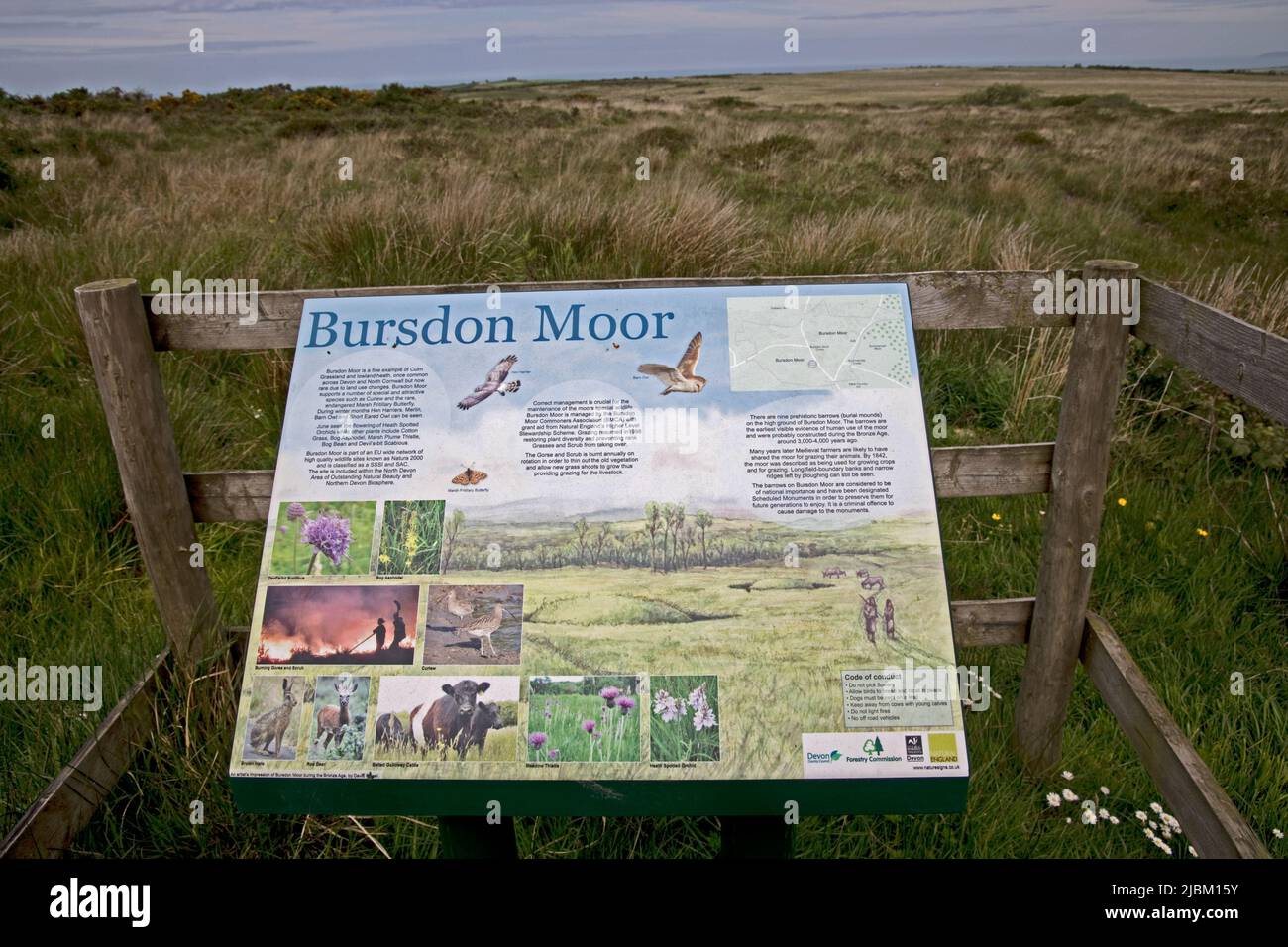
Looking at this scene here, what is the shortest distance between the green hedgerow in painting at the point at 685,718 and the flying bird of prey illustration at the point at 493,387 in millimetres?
863

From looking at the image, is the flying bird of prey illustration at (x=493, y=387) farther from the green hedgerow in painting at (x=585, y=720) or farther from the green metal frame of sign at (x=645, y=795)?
the green metal frame of sign at (x=645, y=795)

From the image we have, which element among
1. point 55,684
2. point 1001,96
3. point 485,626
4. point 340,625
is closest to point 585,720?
point 485,626

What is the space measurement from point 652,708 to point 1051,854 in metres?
1.36

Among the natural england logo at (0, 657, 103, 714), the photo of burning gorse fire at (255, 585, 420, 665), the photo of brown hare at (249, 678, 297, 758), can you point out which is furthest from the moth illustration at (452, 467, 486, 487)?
the natural england logo at (0, 657, 103, 714)

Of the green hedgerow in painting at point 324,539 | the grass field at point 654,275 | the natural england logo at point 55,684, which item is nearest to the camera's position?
the green hedgerow in painting at point 324,539

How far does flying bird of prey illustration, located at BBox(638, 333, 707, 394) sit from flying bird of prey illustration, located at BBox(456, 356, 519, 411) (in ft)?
1.15

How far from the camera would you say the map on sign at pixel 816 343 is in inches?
95.7

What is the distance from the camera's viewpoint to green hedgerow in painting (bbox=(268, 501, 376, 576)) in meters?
2.32

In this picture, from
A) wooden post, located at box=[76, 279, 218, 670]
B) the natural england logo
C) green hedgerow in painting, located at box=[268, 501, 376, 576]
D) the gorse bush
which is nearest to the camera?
green hedgerow in painting, located at box=[268, 501, 376, 576]

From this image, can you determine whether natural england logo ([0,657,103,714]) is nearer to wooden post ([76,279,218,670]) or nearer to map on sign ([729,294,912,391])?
wooden post ([76,279,218,670])

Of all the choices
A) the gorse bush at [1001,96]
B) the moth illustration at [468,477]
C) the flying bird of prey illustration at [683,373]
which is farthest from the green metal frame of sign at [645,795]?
the gorse bush at [1001,96]

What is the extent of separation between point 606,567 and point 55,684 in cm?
201
